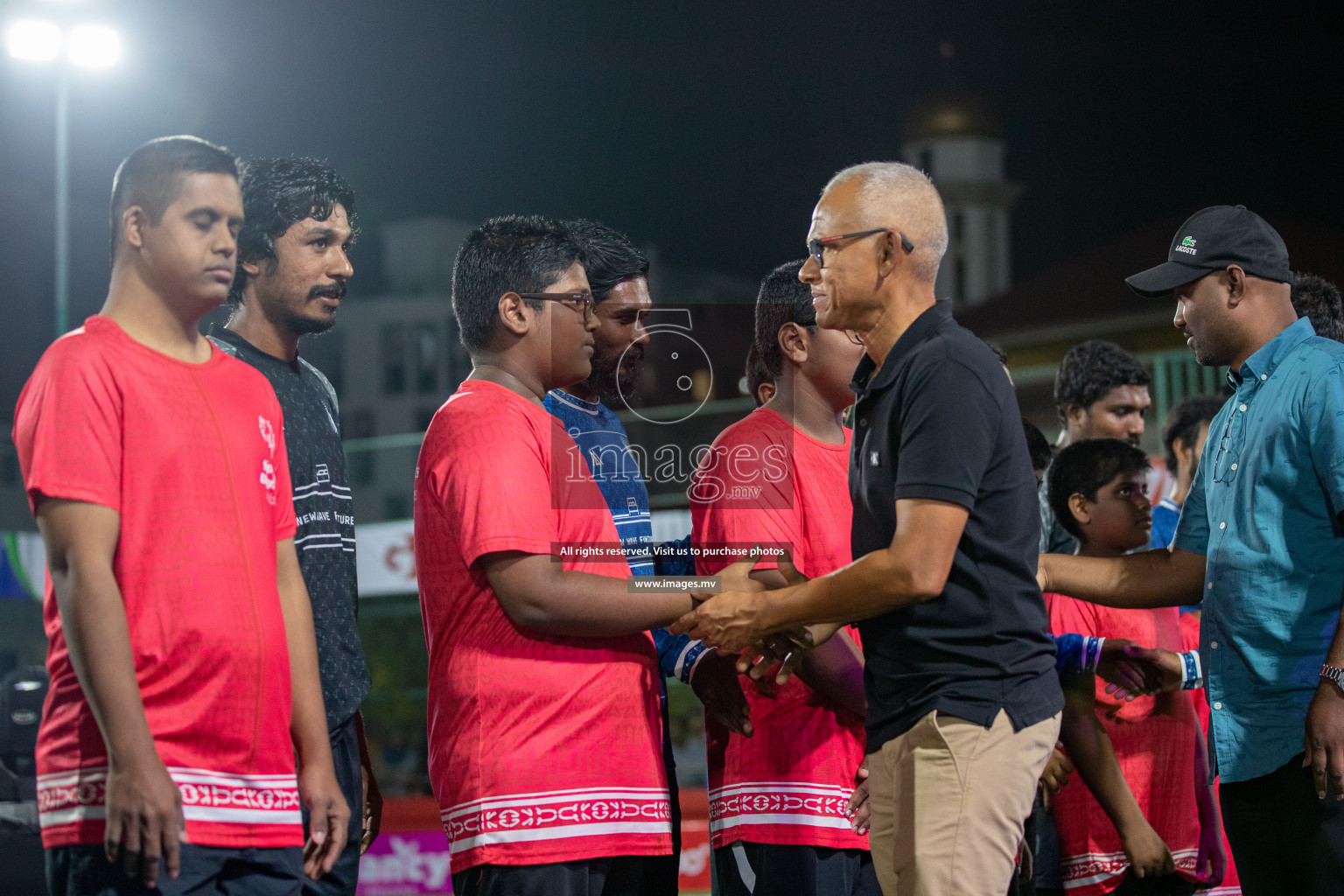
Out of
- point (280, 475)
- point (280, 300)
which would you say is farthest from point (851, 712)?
point (280, 300)

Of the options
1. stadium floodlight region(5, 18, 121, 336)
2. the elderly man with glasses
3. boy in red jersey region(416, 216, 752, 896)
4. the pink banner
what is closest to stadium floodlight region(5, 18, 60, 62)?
stadium floodlight region(5, 18, 121, 336)

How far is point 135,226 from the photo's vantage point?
2.06 metres

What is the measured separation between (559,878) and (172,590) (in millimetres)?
990

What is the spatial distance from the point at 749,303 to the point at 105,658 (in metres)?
1.71

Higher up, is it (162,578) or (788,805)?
(162,578)

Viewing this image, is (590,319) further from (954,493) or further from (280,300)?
(954,493)

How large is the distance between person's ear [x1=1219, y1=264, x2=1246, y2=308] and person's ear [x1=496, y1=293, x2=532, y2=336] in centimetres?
169

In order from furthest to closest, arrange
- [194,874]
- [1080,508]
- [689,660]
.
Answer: [1080,508], [689,660], [194,874]

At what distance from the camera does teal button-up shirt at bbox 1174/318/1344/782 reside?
2.76 meters

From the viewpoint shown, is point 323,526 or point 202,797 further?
point 323,526

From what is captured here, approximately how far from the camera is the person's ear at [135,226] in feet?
6.75

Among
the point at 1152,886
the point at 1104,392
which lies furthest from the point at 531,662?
the point at 1104,392

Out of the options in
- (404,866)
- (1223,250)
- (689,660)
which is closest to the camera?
(1223,250)

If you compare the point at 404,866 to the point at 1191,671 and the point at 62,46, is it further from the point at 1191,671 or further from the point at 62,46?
the point at 62,46
